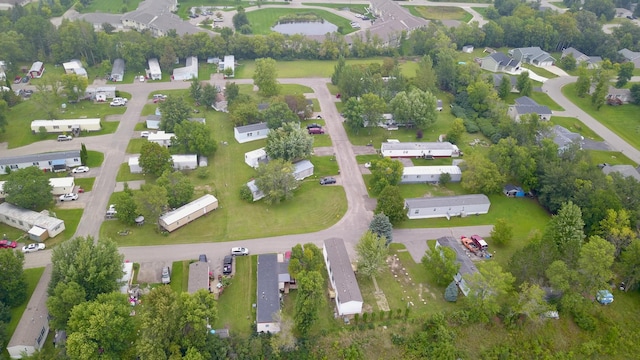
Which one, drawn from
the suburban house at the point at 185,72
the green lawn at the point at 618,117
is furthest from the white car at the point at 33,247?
the green lawn at the point at 618,117

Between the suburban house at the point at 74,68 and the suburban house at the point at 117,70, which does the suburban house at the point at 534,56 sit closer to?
the suburban house at the point at 117,70

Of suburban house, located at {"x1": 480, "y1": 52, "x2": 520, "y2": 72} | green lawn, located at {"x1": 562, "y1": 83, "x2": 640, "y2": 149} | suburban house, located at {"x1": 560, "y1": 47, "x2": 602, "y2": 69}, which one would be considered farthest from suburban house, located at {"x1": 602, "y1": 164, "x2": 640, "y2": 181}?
suburban house, located at {"x1": 560, "y1": 47, "x2": 602, "y2": 69}

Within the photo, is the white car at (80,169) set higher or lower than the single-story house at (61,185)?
lower

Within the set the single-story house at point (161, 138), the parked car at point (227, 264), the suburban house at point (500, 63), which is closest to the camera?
the parked car at point (227, 264)

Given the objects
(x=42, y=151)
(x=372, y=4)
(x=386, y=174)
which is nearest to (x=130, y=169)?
(x=42, y=151)

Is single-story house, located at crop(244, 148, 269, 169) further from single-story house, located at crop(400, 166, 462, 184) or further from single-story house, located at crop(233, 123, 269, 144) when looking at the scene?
single-story house, located at crop(400, 166, 462, 184)

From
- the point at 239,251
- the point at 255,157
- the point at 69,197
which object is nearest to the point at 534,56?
the point at 255,157
